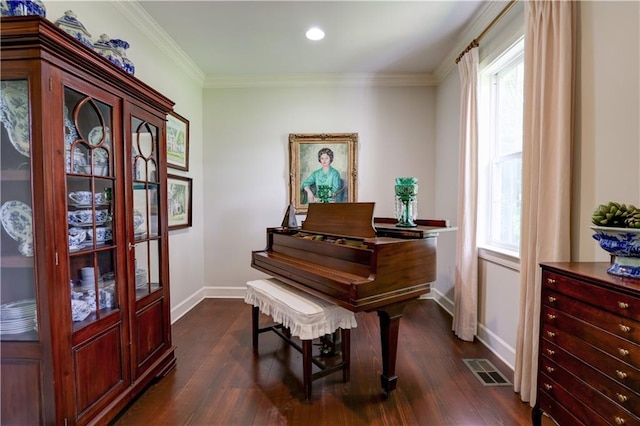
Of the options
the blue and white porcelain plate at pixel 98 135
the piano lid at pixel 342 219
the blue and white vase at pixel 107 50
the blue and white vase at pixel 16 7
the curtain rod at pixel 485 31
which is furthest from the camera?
the curtain rod at pixel 485 31

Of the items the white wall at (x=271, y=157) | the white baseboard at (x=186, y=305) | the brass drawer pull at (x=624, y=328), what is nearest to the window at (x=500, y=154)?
the white wall at (x=271, y=157)

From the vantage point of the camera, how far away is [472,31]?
2730 millimetres

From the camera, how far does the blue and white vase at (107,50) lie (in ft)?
5.79

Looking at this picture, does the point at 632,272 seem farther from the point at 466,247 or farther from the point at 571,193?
the point at 466,247

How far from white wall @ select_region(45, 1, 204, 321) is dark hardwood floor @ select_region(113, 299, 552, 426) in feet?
2.72

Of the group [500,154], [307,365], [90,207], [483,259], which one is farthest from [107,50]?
[483,259]

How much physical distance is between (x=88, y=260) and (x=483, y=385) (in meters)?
2.71

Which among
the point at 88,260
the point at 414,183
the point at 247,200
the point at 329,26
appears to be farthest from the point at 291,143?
the point at 88,260

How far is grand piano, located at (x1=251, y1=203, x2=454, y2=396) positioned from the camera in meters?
1.80

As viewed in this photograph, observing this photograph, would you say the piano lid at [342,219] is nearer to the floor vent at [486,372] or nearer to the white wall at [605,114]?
the white wall at [605,114]

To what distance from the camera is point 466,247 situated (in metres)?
2.79

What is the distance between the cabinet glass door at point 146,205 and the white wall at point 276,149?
1730 millimetres

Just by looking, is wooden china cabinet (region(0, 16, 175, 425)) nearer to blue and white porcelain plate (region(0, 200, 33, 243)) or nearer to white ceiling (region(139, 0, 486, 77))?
blue and white porcelain plate (region(0, 200, 33, 243))

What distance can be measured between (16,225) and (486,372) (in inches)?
123
